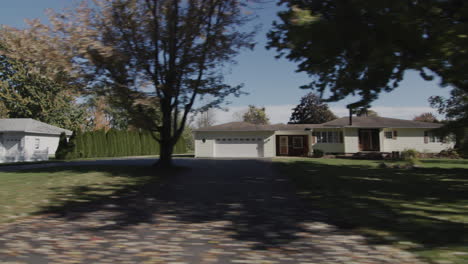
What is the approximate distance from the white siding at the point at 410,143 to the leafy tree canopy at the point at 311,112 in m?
23.1

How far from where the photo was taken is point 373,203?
770cm

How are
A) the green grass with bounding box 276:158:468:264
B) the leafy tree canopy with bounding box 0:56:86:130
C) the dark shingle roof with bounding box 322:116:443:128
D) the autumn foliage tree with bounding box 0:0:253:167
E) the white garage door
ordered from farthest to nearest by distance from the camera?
the leafy tree canopy with bounding box 0:56:86:130 → the dark shingle roof with bounding box 322:116:443:128 → the white garage door → the autumn foliage tree with bounding box 0:0:253:167 → the green grass with bounding box 276:158:468:264

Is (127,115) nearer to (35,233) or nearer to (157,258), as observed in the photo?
(35,233)

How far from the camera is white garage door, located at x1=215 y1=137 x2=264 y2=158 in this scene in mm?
30077

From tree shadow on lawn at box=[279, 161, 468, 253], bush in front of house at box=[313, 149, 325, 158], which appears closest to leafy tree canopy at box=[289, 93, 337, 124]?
bush in front of house at box=[313, 149, 325, 158]

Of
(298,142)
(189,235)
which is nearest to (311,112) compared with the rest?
(298,142)

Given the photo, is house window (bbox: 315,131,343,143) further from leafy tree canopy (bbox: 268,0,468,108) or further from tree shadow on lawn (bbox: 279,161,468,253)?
leafy tree canopy (bbox: 268,0,468,108)

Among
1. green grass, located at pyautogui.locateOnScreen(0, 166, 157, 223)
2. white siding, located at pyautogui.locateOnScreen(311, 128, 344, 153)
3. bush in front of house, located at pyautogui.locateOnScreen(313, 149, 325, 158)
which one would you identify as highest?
white siding, located at pyautogui.locateOnScreen(311, 128, 344, 153)

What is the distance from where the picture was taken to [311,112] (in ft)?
182

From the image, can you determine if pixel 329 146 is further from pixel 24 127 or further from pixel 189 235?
pixel 24 127

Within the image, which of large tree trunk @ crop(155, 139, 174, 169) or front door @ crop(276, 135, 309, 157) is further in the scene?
front door @ crop(276, 135, 309, 157)

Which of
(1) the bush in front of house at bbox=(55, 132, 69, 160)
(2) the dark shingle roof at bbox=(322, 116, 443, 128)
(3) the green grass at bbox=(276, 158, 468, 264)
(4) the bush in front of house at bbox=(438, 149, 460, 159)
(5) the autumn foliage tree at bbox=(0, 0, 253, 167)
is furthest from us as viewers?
(2) the dark shingle roof at bbox=(322, 116, 443, 128)

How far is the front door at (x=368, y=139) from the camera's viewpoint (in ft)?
103

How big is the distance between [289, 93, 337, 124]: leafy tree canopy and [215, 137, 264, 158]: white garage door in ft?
89.5
